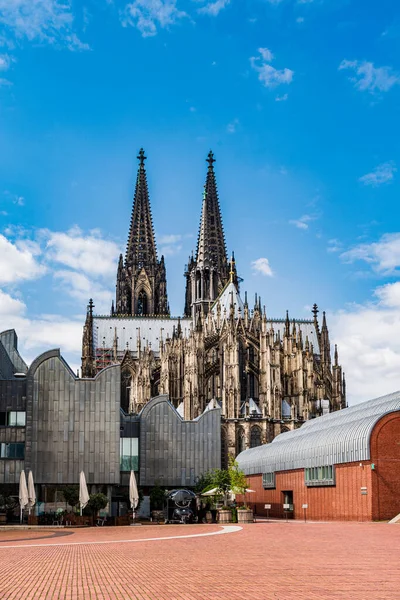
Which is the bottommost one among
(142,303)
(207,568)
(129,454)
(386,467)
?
(207,568)

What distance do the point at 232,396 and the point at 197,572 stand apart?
7789 centimetres

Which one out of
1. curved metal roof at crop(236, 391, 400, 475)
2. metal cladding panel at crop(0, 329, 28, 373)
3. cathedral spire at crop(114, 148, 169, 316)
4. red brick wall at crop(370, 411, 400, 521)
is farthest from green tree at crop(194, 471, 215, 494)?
cathedral spire at crop(114, 148, 169, 316)

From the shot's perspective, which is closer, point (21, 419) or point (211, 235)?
point (21, 419)

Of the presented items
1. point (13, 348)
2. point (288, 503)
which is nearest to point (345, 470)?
point (288, 503)

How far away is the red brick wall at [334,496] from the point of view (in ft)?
145

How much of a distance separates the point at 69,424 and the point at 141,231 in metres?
85.0

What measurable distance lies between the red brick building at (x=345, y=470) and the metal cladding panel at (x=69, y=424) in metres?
12.8

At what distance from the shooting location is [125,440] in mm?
66625

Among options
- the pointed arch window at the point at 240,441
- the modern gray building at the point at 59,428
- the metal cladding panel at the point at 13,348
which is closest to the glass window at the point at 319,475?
the modern gray building at the point at 59,428

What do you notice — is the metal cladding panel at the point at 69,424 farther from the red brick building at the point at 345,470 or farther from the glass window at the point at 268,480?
the red brick building at the point at 345,470

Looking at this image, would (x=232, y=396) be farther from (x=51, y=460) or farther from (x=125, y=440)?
(x=51, y=460)

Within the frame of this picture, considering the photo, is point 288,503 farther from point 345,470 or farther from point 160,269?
point 160,269

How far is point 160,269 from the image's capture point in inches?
5522

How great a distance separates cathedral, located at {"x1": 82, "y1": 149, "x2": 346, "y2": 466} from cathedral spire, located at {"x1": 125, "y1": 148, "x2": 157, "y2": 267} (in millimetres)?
10975
